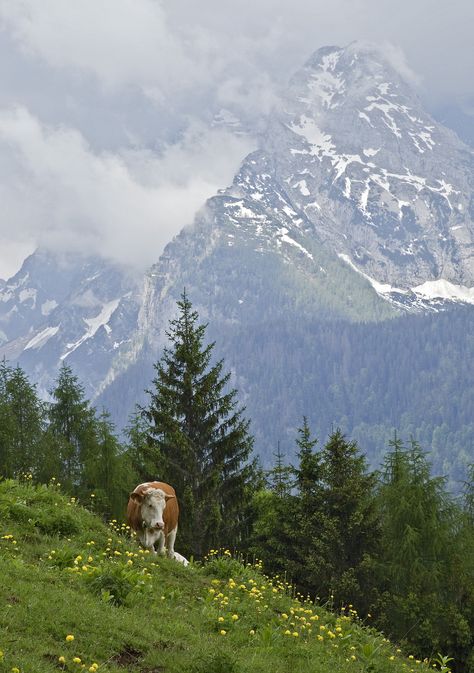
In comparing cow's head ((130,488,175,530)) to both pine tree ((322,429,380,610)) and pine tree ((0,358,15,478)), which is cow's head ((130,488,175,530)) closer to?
pine tree ((322,429,380,610))

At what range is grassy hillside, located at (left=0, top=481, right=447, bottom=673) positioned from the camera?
9.26 metres

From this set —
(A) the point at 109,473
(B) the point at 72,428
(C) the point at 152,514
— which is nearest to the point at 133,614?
(C) the point at 152,514

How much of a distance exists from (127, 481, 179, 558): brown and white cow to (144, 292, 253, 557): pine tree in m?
10.9

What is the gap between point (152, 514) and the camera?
61.1ft

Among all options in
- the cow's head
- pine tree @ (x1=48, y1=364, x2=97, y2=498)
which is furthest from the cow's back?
pine tree @ (x1=48, y1=364, x2=97, y2=498)

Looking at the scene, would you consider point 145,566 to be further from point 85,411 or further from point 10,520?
point 85,411

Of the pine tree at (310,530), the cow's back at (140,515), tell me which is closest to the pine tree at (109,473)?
the pine tree at (310,530)

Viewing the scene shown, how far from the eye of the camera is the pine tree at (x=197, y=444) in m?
31.0

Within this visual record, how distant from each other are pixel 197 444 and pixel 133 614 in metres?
21.4

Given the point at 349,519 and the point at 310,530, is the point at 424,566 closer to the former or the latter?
the point at 349,519

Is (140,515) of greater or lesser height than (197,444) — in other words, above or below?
below

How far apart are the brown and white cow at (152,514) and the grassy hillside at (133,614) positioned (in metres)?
2.12

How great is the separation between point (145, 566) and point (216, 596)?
75.4 inches

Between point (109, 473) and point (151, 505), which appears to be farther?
point (109, 473)
